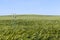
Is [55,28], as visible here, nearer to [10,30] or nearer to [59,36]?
[59,36]

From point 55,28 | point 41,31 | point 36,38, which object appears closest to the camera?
point 36,38

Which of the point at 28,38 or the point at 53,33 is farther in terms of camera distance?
the point at 53,33

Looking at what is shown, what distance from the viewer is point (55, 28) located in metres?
16.9

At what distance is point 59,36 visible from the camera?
15.4 m

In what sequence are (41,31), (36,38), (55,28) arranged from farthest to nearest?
(55,28)
(41,31)
(36,38)

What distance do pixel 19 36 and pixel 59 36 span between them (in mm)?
→ 2904

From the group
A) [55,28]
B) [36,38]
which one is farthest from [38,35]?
[55,28]

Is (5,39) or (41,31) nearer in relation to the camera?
(5,39)

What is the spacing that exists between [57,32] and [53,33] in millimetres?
380

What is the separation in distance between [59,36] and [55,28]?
1.63 metres

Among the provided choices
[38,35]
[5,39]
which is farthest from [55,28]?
[5,39]

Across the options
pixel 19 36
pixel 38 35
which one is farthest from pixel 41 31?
pixel 19 36

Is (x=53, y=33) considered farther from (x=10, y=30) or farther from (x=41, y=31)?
(x=10, y=30)

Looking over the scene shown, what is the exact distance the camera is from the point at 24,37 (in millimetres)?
14602
